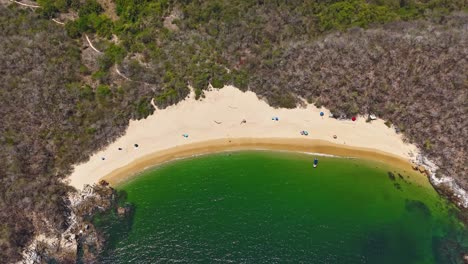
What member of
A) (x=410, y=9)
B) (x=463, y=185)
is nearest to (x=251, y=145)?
(x=463, y=185)

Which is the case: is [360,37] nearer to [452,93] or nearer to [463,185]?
[452,93]

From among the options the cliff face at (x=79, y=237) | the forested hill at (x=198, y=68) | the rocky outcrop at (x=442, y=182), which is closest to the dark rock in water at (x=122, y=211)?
the cliff face at (x=79, y=237)

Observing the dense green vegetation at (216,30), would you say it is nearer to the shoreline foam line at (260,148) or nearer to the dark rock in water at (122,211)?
the shoreline foam line at (260,148)

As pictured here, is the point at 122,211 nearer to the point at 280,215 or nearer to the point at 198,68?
the point at 280,215

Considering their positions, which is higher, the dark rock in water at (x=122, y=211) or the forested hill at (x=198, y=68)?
the forested hill at (x=198, y=68)

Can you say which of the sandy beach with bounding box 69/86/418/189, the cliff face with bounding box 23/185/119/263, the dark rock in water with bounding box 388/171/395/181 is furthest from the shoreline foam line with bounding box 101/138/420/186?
the cliff face with bounding box 23/185/119/263
